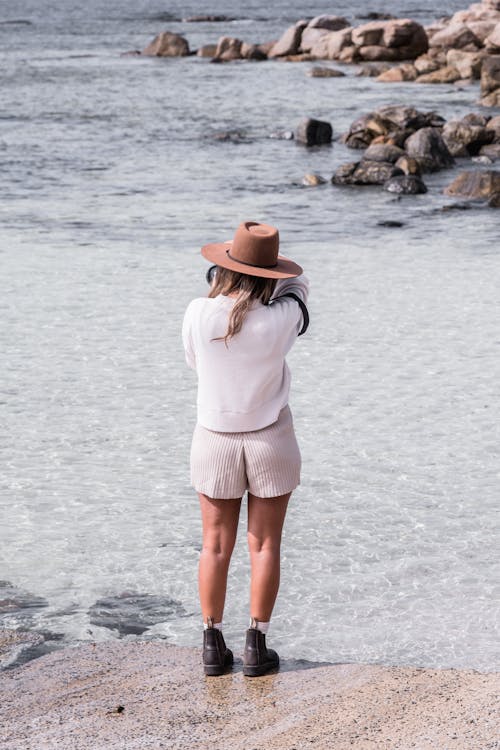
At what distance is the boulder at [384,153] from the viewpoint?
2169cm

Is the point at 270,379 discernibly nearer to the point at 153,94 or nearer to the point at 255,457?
the point at 255,457

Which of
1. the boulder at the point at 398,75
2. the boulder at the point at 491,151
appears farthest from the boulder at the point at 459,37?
the boulder at the point at 491,151

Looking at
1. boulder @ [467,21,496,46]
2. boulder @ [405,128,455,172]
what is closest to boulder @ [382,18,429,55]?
boulder @ [467,21,496,46]

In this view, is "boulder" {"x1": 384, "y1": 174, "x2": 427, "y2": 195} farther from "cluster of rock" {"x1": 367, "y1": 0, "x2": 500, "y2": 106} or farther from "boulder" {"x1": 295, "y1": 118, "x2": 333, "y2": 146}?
"cluster of rock" {"x1": 367, "y1": 0, "x2": 500, "y2": 106}

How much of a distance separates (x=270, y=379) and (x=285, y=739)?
Answer: 4.35 feet

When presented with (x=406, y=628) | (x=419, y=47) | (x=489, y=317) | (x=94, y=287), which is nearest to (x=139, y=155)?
(x=94, y=287)

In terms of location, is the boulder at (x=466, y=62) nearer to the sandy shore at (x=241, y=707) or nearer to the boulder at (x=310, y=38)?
the boulder at (x=310, y=38)

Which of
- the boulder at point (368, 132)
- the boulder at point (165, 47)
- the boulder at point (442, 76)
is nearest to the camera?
the boulder at point (368, 132)

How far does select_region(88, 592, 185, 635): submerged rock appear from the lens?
5.69m

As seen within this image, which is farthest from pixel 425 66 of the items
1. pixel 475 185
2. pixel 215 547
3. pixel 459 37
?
pixel 215 547

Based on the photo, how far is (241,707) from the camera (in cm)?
440

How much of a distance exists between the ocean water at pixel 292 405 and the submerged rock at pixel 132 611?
0.03m

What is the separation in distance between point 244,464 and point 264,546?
0.35 metres

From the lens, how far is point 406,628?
18.7 ft
